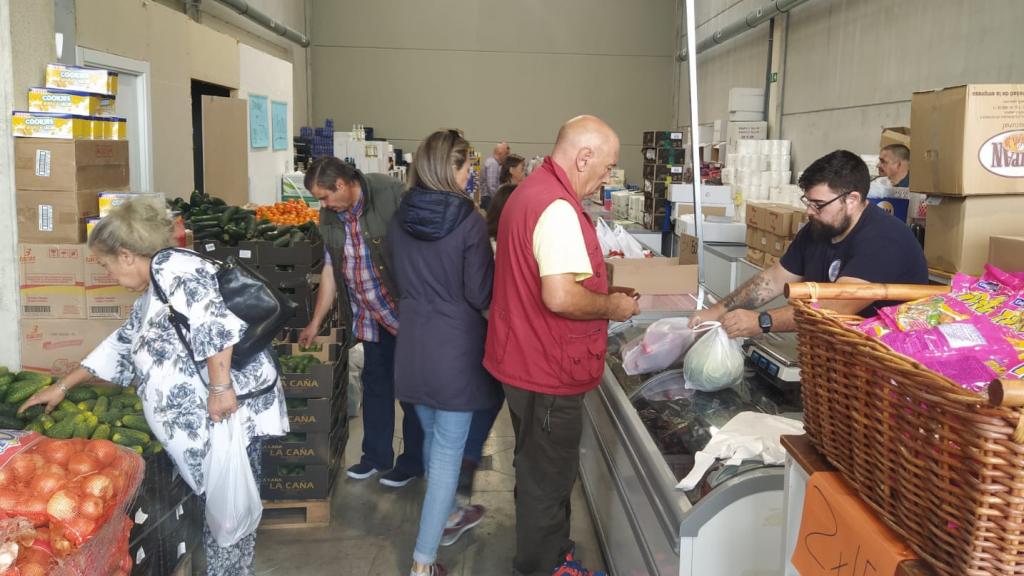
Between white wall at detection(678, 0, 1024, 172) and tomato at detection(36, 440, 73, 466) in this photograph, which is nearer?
tomato at detection(36, 440, 73, 466)

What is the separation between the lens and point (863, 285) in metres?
1.26

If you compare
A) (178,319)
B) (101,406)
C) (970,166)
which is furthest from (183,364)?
(970,166)

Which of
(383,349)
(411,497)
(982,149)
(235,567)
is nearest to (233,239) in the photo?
(383,349)

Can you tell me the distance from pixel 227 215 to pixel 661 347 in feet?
10.0

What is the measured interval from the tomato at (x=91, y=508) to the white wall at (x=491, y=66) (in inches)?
535

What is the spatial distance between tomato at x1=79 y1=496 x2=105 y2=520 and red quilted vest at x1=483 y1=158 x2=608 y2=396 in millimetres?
1202

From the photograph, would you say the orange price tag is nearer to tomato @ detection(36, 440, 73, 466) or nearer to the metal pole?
tomato @ detection(36, 440, 73, 466)

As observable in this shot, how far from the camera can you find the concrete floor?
3.25 m

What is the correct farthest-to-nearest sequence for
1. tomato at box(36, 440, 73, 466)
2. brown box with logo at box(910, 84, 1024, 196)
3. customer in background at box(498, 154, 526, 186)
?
customer in background at box(498, 154, 526, 186), brown box with logo at box(910, 84, 1024, 196), tomato at box(36, 440, 73, 466)

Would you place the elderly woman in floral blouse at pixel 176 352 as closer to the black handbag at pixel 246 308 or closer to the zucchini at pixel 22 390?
the black handbag at pixel 246 308

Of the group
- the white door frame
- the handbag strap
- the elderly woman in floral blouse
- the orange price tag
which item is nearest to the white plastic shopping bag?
the elderly woman in floral blouse

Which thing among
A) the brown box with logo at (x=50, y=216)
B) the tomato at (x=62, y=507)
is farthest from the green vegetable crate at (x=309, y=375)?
the tomato at (x=62, y=507)

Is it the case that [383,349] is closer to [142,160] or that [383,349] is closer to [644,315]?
[644,315]

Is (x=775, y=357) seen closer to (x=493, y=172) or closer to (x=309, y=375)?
(x=309, y=375)
